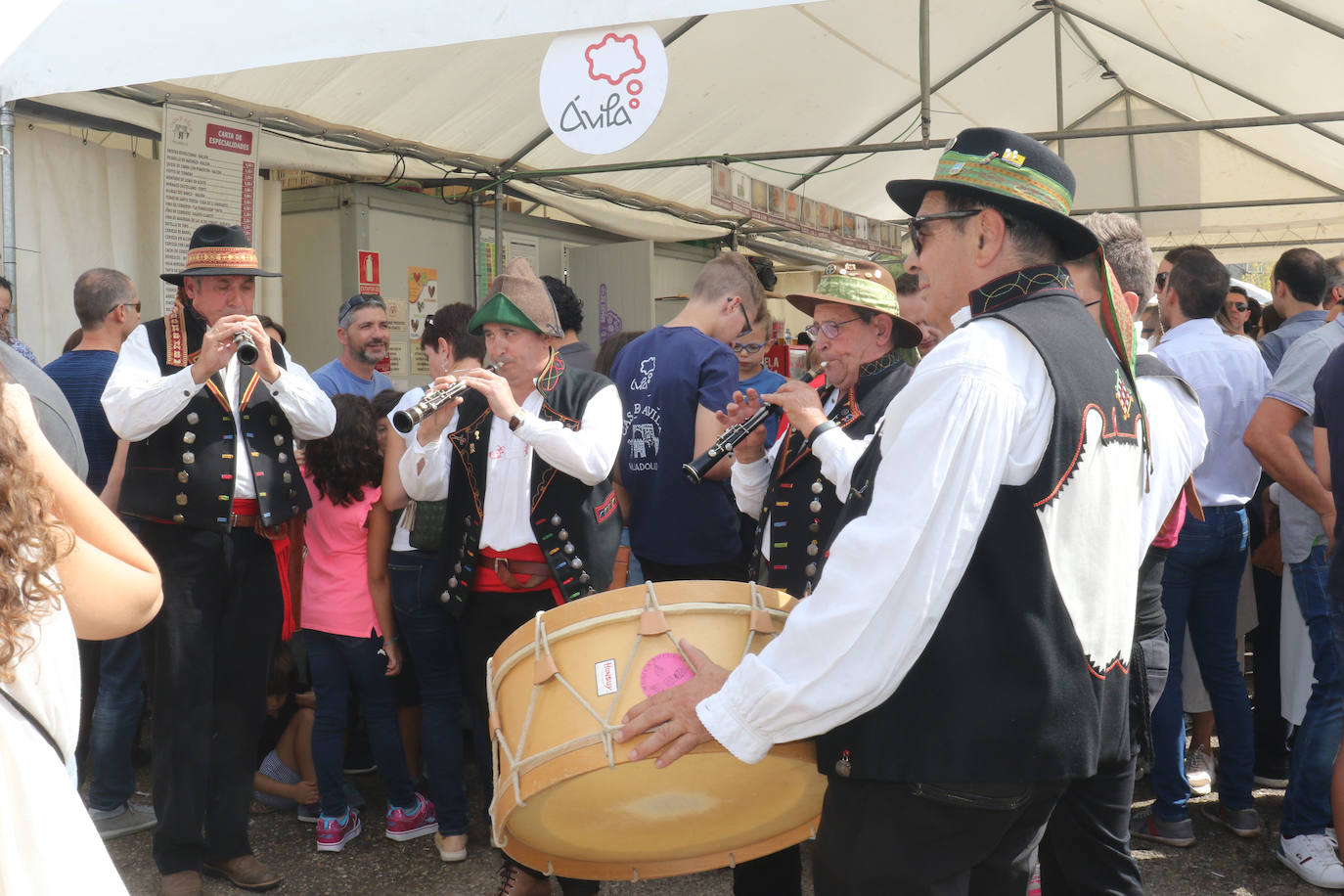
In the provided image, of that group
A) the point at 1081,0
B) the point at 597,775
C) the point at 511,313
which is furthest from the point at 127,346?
the point at 1081,0

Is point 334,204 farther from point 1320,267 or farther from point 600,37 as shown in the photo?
point 1320,267

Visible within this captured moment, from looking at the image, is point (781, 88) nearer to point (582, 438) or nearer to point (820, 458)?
point (582, 438)

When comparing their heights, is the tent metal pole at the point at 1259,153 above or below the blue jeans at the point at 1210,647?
above

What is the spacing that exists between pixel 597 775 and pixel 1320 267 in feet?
13.2

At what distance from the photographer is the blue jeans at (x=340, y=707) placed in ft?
12.8

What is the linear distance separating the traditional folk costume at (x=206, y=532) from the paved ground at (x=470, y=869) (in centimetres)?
28

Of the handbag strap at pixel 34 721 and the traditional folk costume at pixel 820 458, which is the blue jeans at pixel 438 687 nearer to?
the traditional folk costume at pixel 820 458

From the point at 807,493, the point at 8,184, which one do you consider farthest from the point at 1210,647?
the point at 8,184

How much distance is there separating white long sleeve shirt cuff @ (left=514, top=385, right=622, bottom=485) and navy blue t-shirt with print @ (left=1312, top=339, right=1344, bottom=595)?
2046 mm

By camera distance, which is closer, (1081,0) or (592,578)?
(592,578)

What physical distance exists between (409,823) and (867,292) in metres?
2.54

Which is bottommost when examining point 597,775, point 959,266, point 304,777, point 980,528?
point 304,777

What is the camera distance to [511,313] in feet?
11.2

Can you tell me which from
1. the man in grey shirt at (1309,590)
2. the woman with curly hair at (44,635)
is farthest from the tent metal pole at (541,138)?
the woman with curly hair at (44,635)
